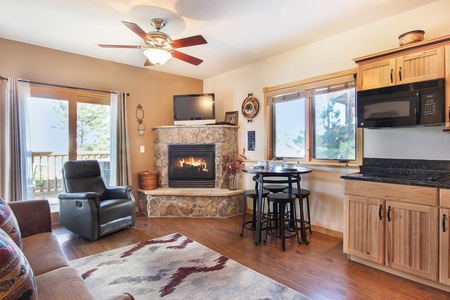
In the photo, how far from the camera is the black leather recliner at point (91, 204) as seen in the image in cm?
318

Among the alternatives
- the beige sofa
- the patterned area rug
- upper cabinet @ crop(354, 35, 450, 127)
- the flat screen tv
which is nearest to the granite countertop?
upper cabinet @ crop(354, 35, 450, 127)

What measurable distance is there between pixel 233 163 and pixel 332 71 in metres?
2.20

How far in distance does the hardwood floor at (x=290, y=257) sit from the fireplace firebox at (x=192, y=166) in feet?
2.68

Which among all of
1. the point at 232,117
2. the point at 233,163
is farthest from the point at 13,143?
the point at 232,117

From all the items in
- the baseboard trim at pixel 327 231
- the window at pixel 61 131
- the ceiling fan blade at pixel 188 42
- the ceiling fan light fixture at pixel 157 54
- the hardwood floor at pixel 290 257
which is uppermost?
the ceiling fan blade at pixel 188 42

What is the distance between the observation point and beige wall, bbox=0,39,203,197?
359 cm

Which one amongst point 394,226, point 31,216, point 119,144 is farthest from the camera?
point 119,144

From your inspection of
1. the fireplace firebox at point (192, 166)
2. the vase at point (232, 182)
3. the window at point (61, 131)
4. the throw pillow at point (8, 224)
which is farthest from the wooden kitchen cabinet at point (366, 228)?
the window at point (61, 131)

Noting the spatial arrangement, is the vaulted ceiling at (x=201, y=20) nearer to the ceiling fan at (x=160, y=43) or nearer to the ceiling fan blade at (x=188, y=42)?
the ceiling fan at (x=160, y=43)

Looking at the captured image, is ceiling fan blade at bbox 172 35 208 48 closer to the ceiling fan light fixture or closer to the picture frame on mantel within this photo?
the ceiling fan light fixture

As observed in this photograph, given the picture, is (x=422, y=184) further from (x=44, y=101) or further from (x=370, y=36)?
(x=44, y=101)

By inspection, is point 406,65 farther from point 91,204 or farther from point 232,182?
point 91,204

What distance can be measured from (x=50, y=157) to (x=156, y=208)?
1.89 m

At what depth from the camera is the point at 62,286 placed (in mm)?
1274
